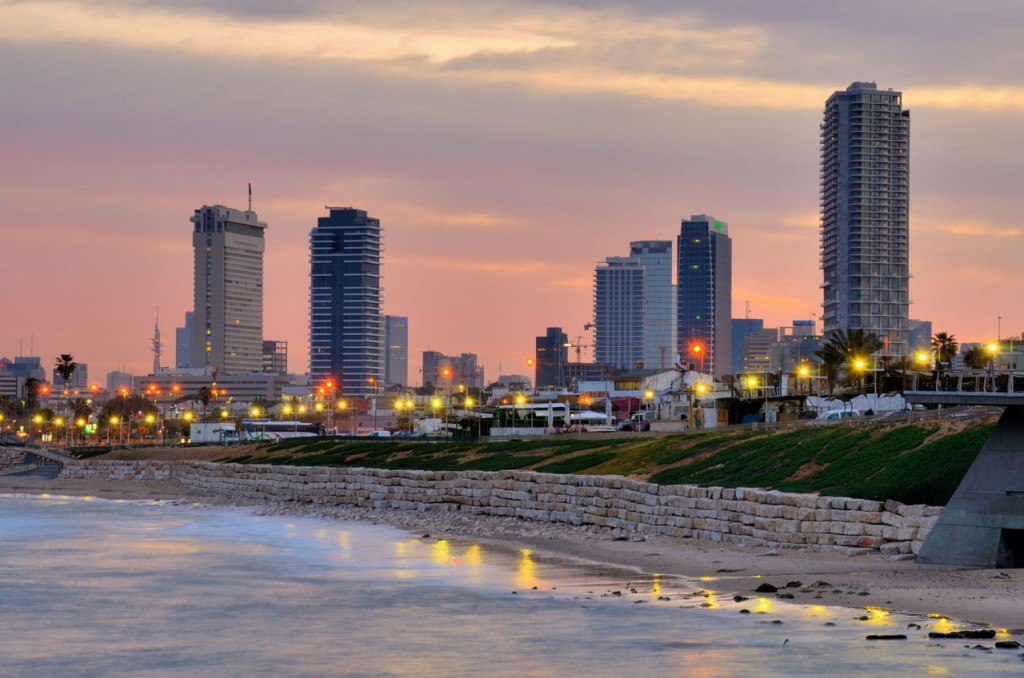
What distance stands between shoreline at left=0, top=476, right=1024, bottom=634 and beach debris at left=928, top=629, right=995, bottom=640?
0.58 m

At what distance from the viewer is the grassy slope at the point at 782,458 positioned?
33.5 m

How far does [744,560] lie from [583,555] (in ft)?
21.6

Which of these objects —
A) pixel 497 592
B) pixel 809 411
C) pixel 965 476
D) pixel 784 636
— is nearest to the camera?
pixel 784 636

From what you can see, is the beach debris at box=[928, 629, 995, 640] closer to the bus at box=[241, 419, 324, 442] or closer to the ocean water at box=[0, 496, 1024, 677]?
the ocean water at box=[0, 496, 1024, 677]

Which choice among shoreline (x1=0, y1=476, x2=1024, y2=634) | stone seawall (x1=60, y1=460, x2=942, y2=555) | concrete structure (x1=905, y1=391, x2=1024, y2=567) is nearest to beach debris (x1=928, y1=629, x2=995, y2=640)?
shoreline (x1=0, y1=476, x2=1024, y2=634)

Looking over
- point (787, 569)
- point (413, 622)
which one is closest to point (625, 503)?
point (787, 569)

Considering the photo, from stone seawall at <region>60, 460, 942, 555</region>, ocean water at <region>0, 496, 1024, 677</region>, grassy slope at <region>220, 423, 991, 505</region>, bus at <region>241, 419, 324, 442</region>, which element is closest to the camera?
ocean water at <region>0, 496, 1024, 677</region>

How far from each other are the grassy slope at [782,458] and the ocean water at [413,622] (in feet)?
19.5

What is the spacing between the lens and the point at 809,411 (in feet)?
277

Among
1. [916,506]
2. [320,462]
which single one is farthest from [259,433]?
[916,506]

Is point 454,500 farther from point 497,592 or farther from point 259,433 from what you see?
point 259,433

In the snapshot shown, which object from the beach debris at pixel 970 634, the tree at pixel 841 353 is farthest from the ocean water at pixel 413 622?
the tree at pixel 841 353

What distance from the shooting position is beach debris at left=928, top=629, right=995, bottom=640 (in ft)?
75.9

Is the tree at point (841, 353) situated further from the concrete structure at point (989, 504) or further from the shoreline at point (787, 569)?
the concrete structure at point (989, 504)
